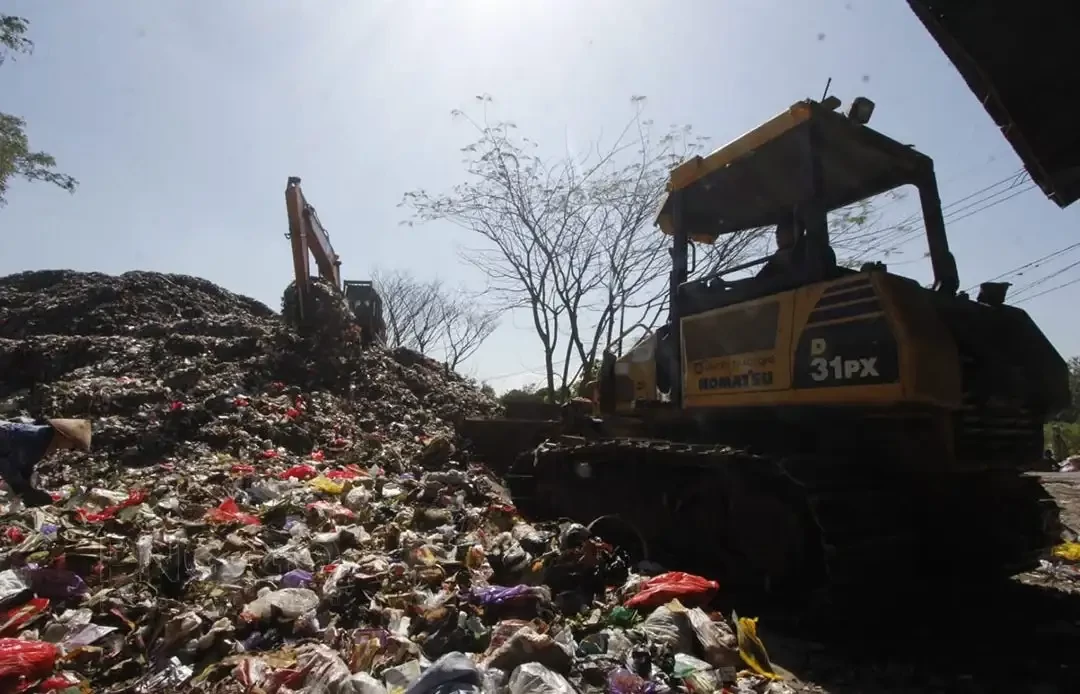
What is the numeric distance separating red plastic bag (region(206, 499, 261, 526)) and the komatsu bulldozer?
2529 millimetres

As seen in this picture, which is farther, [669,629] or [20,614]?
[20,614]

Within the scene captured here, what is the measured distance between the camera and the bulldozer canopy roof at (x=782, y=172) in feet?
13.4

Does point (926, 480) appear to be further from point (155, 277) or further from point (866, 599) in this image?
point (155, 277)

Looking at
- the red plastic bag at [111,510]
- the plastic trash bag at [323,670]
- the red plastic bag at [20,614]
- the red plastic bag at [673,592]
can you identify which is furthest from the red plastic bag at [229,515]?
the red plastic bag at [673,592]

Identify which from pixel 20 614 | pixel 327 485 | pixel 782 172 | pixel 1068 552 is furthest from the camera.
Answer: pixel 327 485

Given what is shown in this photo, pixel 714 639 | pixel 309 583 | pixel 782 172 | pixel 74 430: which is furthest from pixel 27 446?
pixel 782 172

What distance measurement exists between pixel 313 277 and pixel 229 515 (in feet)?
24.8

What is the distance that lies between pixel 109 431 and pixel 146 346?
355cm

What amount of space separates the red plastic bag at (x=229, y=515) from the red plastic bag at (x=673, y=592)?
2.80 meters

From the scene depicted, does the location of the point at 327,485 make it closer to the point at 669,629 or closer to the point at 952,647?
the point at 669,629

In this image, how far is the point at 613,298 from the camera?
653 inches

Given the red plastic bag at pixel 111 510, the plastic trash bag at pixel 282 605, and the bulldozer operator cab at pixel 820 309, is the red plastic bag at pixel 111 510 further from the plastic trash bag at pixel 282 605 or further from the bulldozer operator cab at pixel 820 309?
the bulldozer operator cab at pixel 820 309

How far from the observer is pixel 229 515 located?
511 centimetres

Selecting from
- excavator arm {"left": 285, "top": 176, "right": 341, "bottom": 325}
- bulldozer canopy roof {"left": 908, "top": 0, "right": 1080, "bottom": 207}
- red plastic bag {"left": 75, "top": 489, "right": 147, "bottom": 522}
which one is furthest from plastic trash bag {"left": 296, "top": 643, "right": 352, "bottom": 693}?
excavator arm {"left": 285, "top": 176, "right": 341, "bottom": 325}
